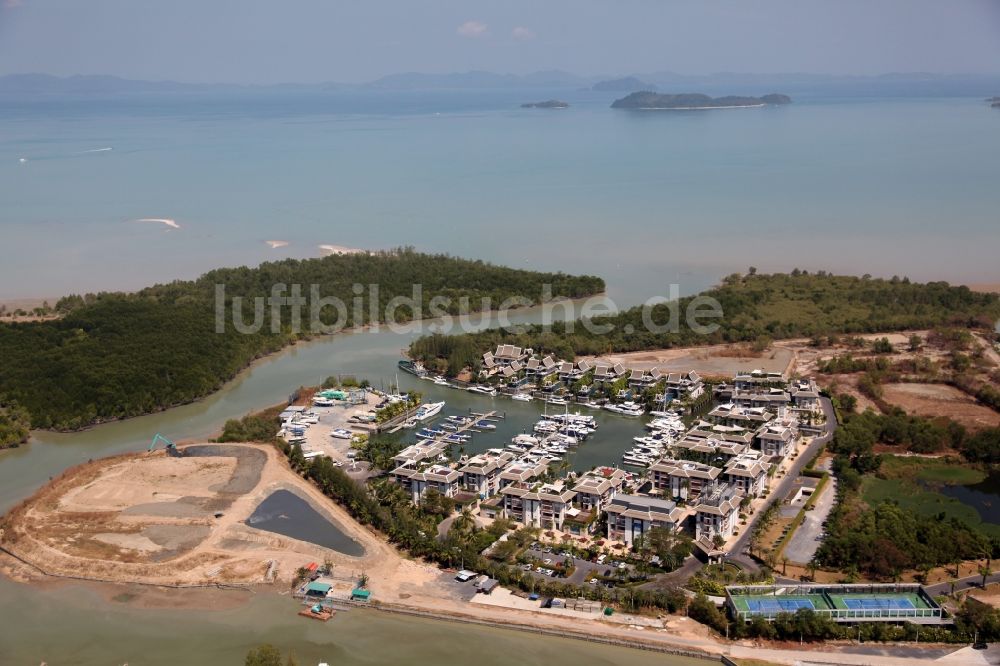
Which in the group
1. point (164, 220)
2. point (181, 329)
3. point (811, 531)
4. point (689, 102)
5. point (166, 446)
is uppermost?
point (689, 102)

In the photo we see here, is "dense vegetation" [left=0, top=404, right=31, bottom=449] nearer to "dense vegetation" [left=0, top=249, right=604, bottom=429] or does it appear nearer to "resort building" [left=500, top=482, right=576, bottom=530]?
"dense vegetation" [left=0, top=249, right=604, bottom=429]

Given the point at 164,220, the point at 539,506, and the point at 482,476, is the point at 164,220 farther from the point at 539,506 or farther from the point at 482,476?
the point at 539,506

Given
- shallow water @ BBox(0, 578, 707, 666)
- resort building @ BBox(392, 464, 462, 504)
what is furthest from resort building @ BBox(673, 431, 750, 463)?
shallow water @ BBox(0, 578, 707, 666)

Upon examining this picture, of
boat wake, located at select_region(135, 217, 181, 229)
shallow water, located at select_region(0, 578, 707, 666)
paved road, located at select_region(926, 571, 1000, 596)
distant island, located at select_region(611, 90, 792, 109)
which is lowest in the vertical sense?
shallow water, located at select_region(0, 578, 707, 666)

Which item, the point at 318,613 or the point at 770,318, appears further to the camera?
the point at 770,318


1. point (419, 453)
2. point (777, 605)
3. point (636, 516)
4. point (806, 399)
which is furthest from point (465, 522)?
point (806, 399)

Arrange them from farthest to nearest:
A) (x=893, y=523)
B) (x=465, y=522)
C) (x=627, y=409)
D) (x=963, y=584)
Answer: (x=627, y=409), (x=465, y=522), (x=893, y=523), (x=963, y=584)
